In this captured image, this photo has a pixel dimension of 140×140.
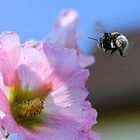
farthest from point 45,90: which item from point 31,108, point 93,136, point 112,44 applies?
point 112,44

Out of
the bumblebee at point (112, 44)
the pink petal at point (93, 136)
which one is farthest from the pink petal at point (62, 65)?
the bumblebee at point (112, 44)

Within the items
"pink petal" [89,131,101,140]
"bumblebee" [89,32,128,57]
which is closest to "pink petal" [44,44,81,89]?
"pink petal" [89,131,101,140]

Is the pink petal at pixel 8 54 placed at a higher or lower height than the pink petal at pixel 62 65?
higher

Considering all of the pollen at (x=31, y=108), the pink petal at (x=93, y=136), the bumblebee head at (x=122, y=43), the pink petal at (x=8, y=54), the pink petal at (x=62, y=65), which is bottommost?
the pink petal at (x=93, y=136)

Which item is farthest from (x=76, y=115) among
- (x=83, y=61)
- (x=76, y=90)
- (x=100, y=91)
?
(x=100, y=91)

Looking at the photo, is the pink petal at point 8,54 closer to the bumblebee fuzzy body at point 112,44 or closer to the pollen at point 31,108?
the pollen at point 31,108

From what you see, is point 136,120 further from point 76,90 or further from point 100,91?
point 76,90

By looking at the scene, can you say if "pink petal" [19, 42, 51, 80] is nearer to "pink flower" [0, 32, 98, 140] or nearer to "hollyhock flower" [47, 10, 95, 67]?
"pink flower" [0, 32, 98, 140]
